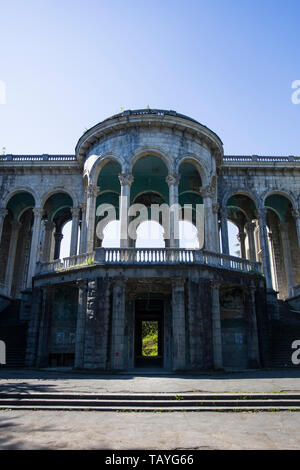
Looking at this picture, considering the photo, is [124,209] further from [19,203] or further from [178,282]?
[19,203]

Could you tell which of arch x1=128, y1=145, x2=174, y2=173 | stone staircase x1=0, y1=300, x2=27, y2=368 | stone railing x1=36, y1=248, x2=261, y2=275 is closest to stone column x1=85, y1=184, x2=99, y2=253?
stone railing x1=36, y1=248, x2=261, y2=275

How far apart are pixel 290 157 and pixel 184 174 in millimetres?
8796

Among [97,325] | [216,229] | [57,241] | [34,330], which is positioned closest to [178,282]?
[97,325]

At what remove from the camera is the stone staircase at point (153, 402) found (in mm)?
7508

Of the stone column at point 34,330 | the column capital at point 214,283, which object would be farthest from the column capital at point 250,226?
the stone column at point 34,330

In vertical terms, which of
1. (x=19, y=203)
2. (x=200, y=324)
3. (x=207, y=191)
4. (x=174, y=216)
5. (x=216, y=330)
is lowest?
(x=216, y=330)

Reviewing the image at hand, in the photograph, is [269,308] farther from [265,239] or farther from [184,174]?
[184,174]

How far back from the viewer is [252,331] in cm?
1688

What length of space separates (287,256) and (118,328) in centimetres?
1787

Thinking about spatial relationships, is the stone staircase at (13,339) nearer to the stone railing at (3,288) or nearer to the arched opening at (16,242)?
the stone railing at (3,288)

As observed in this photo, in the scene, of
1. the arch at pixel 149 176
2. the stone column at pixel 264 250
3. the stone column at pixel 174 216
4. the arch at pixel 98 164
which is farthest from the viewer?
the stone column at pixel 264 250

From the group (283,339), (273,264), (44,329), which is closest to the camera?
(44,329)

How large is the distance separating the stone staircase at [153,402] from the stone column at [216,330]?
6.87 m

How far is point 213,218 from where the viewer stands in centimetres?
2073
